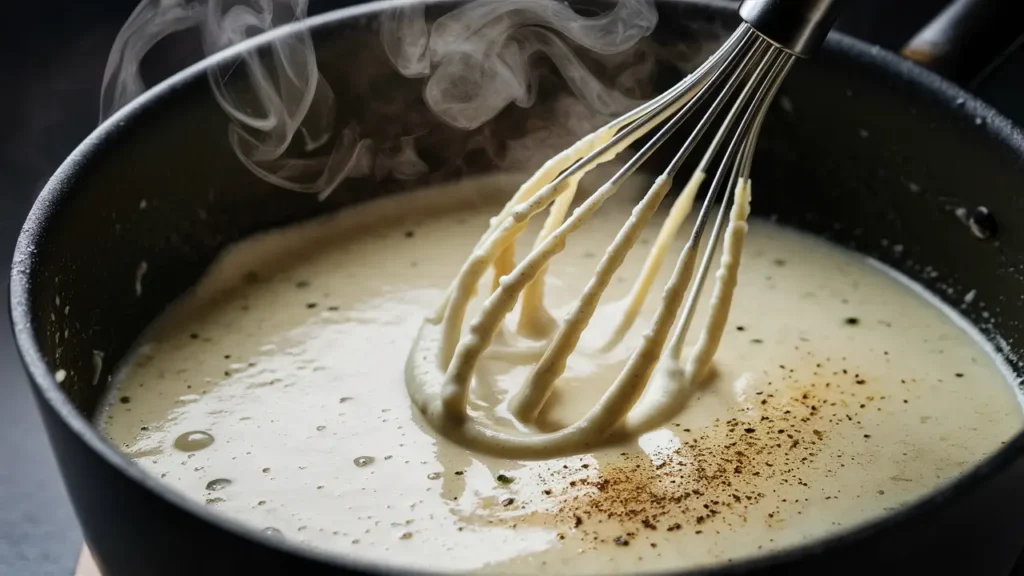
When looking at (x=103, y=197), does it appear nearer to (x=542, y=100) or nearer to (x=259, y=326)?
(x=259, y=326)

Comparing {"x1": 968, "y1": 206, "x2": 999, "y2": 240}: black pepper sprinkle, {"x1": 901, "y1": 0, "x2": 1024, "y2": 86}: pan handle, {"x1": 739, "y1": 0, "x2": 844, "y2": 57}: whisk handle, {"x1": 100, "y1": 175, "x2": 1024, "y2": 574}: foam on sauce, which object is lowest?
{"x1": 100, "y1": 175, "x2": 1024, "y2": 574}: foam on sauce

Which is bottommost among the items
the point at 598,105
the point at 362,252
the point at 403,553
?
the point at 403,553

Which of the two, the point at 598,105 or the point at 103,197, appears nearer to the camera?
the point at 103,197

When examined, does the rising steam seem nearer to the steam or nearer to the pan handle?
the steam

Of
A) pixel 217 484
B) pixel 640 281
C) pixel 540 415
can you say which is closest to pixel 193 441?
pixel 217 484

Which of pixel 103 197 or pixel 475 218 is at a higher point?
pixel 103 197

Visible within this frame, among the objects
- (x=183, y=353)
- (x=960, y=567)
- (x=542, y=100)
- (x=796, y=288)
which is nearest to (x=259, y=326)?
(x=183, y=353)

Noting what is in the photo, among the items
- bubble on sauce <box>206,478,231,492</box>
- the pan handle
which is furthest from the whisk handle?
bubble on sauce <box>206,478,231,492</box>
